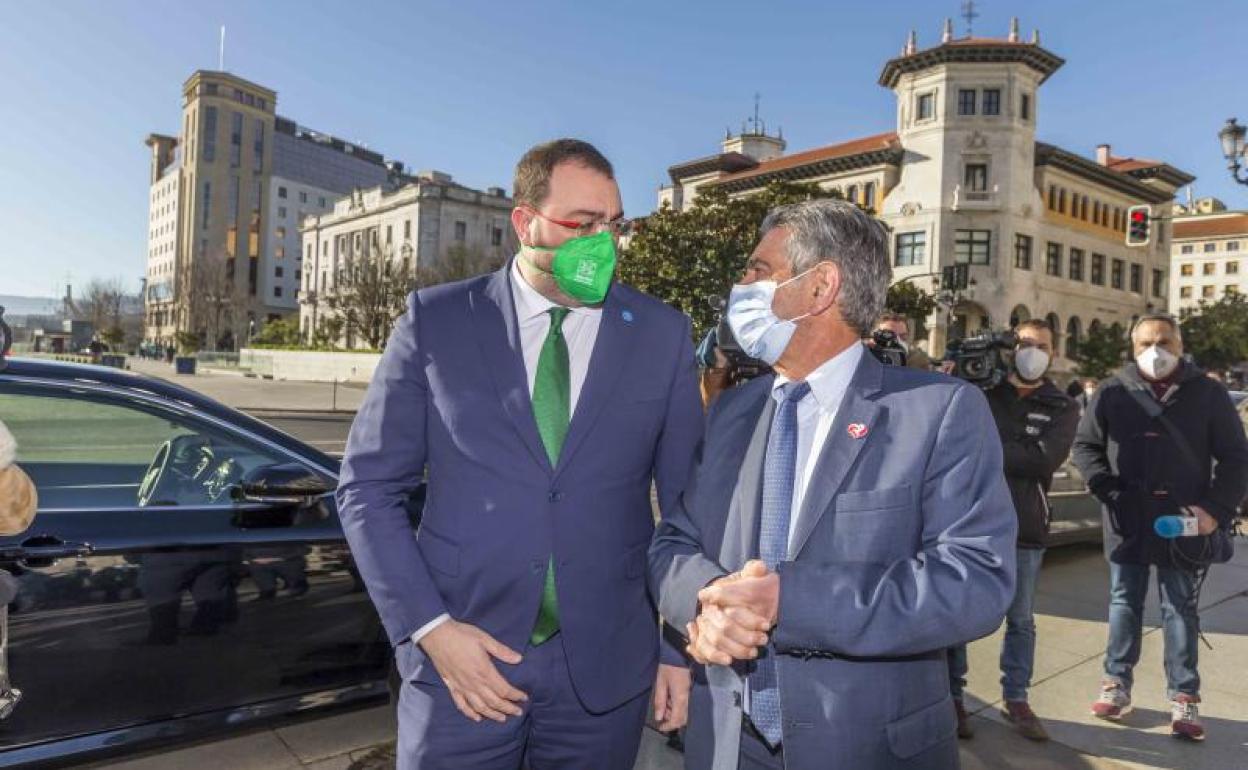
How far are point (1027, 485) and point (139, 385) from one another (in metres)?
4.03

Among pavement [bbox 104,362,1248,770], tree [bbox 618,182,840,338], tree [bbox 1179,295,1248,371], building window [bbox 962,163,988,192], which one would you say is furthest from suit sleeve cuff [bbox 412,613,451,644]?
tree [bbox 1179,295,1248,371]

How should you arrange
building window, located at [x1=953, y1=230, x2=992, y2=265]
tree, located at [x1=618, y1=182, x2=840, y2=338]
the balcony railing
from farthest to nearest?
1. building window, located at [x1=953, y1=230, x2=992, y2=265]
2. the balcony railing
3. tree, located at [x1=618, y1=182, x2=840, y2=338]

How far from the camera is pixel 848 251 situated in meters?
1.80

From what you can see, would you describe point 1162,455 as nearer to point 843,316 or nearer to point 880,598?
point 843,316

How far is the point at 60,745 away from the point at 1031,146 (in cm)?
5140

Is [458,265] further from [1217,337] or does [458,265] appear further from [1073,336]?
[1217,337]

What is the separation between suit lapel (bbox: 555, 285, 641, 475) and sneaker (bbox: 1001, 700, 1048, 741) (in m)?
3.16

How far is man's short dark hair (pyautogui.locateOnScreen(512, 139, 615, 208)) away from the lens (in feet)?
6.54

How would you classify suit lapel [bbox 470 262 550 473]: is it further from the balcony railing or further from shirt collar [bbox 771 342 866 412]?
the balcony railing

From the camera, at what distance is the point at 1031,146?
45.1m

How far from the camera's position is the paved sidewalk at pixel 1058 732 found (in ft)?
11.2

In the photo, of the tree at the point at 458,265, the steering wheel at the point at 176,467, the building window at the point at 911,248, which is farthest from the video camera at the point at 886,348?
the tree at the point at 458,265

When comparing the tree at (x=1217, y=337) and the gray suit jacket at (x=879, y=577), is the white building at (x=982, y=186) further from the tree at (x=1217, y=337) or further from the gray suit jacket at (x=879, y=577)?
the gray suit jacket at (x=879, y=577)

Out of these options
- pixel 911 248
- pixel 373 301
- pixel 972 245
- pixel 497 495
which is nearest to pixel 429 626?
pixel 497 495
